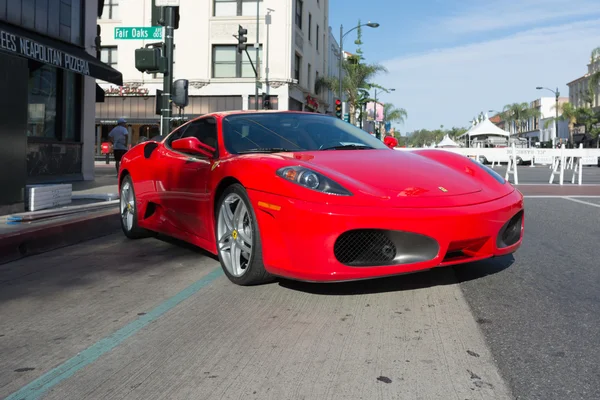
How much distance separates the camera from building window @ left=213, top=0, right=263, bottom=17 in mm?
33062

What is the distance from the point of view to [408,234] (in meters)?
3.41

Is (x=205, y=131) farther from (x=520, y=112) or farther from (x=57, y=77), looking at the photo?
(x=520, y=112)

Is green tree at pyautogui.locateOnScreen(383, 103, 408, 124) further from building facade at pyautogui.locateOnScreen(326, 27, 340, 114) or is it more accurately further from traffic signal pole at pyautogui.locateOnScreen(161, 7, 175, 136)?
traffic signal pole at pyautogui.locateOnScreen(161, 7, 175, 136)

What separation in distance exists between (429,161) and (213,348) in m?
2.28

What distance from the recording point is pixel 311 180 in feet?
11.8

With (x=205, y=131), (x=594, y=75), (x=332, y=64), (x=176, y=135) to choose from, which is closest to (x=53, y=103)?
(x=176, y=135)

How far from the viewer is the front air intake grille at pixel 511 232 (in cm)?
384

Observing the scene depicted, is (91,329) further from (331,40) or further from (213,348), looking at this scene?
(331,40)

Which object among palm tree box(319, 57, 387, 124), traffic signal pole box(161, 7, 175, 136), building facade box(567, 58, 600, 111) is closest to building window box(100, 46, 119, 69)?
palm tree box(319, 57, 387, 124)

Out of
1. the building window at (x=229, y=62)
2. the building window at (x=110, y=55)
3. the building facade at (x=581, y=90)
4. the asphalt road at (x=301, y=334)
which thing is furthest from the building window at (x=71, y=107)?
the building facade at (x=581, y=90)

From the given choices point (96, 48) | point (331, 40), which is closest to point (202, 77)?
point (96, 48)

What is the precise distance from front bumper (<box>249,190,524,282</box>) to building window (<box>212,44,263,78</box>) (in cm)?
3082

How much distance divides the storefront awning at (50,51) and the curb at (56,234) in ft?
15.1

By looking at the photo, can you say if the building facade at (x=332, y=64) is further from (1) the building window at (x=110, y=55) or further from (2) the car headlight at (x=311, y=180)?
(2) the car headlight at (x=311, y=180)
